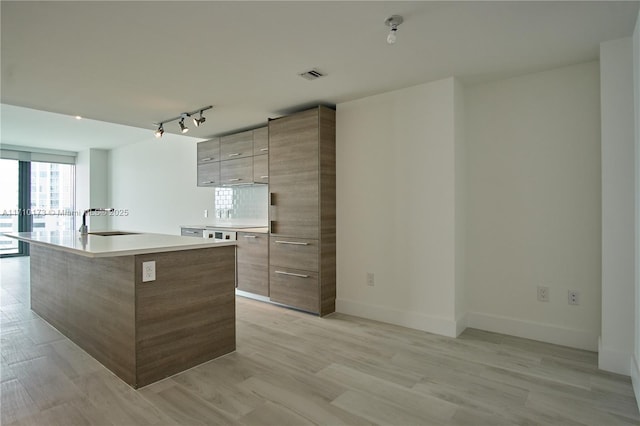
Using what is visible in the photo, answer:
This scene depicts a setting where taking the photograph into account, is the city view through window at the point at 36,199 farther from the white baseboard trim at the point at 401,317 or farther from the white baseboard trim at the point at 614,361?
the white baseboard trim at the point at 614,361

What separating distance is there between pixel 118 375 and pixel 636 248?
3.47 meters

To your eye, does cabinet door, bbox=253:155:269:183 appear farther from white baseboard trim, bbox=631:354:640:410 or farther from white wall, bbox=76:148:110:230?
white wall, bbox=76:148:110:230

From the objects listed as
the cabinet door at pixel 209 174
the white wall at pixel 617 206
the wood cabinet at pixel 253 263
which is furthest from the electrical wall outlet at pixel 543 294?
the cabinet door at pixel 209 174

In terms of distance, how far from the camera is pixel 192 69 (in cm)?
286

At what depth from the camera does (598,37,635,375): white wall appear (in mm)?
2363

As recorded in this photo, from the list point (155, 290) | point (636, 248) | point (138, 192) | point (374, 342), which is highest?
point (138, 192)

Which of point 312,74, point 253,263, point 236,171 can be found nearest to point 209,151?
point 236,171

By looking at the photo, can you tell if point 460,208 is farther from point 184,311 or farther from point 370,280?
point 184,311

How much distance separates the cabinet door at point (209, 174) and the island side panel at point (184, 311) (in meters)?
2.63

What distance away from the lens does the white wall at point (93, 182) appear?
337 inches

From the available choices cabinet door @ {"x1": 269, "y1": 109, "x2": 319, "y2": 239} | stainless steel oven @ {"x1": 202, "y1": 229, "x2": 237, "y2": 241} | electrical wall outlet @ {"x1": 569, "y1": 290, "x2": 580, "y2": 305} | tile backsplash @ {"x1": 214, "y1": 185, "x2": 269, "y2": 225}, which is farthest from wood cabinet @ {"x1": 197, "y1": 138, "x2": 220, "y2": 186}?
A: electrical wall outlet @ {"x1": 569, "y1": 290, "x2": 580, "y2": 305}

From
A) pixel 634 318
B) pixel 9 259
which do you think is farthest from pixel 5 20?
pixel 9 259

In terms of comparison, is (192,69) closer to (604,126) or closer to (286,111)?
(286,111)

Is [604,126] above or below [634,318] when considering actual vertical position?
above
